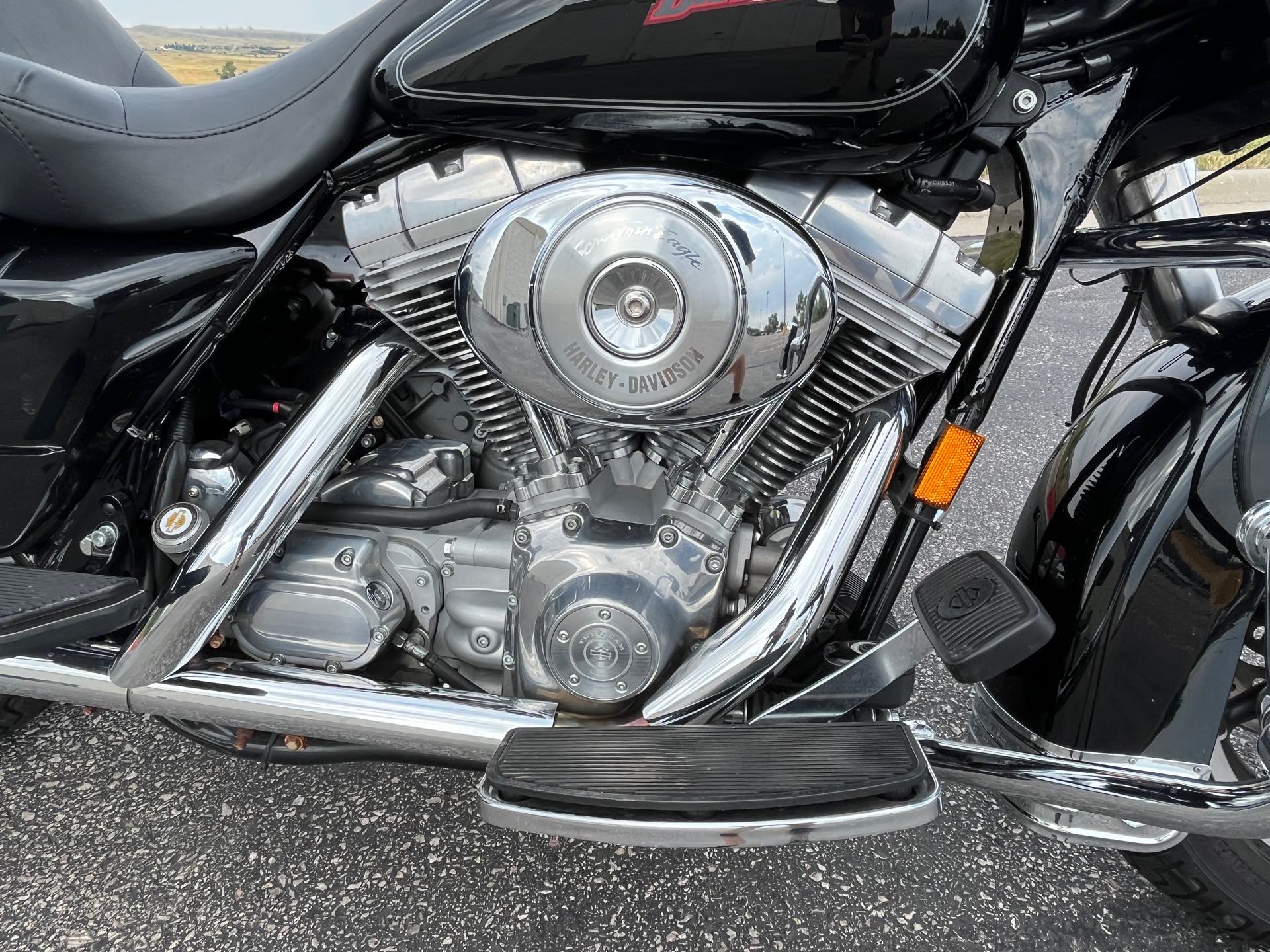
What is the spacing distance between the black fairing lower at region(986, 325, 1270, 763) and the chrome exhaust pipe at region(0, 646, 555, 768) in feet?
2.03

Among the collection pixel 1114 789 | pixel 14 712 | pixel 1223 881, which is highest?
pixel 1114 789

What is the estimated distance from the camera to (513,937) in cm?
115

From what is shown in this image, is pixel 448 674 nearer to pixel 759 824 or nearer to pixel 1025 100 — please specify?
pixel 759 824

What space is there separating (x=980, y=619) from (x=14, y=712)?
63.1 inches

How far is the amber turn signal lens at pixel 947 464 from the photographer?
100 centimetres

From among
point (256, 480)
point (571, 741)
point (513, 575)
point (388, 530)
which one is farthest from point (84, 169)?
point (571, 741)

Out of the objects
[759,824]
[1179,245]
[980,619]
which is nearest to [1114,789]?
[980,619]

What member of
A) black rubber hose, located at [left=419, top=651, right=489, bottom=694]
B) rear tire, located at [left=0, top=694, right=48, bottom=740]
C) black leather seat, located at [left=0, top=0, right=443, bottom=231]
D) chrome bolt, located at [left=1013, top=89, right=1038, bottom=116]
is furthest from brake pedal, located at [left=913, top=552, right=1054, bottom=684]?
rear tire, located at [left=0, top=694, right=48, bottom=740]

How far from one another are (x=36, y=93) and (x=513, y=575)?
80cm

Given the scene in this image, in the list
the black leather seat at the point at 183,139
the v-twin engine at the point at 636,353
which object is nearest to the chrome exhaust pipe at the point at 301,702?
the v-twin engine at the point at 636,353

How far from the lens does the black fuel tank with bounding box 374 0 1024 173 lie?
2.59 feet

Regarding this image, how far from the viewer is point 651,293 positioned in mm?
859

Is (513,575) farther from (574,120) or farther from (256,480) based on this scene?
(574,120)

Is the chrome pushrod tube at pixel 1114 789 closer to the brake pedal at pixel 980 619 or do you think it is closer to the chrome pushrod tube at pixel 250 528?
the brake pedal at pixel 980 619
